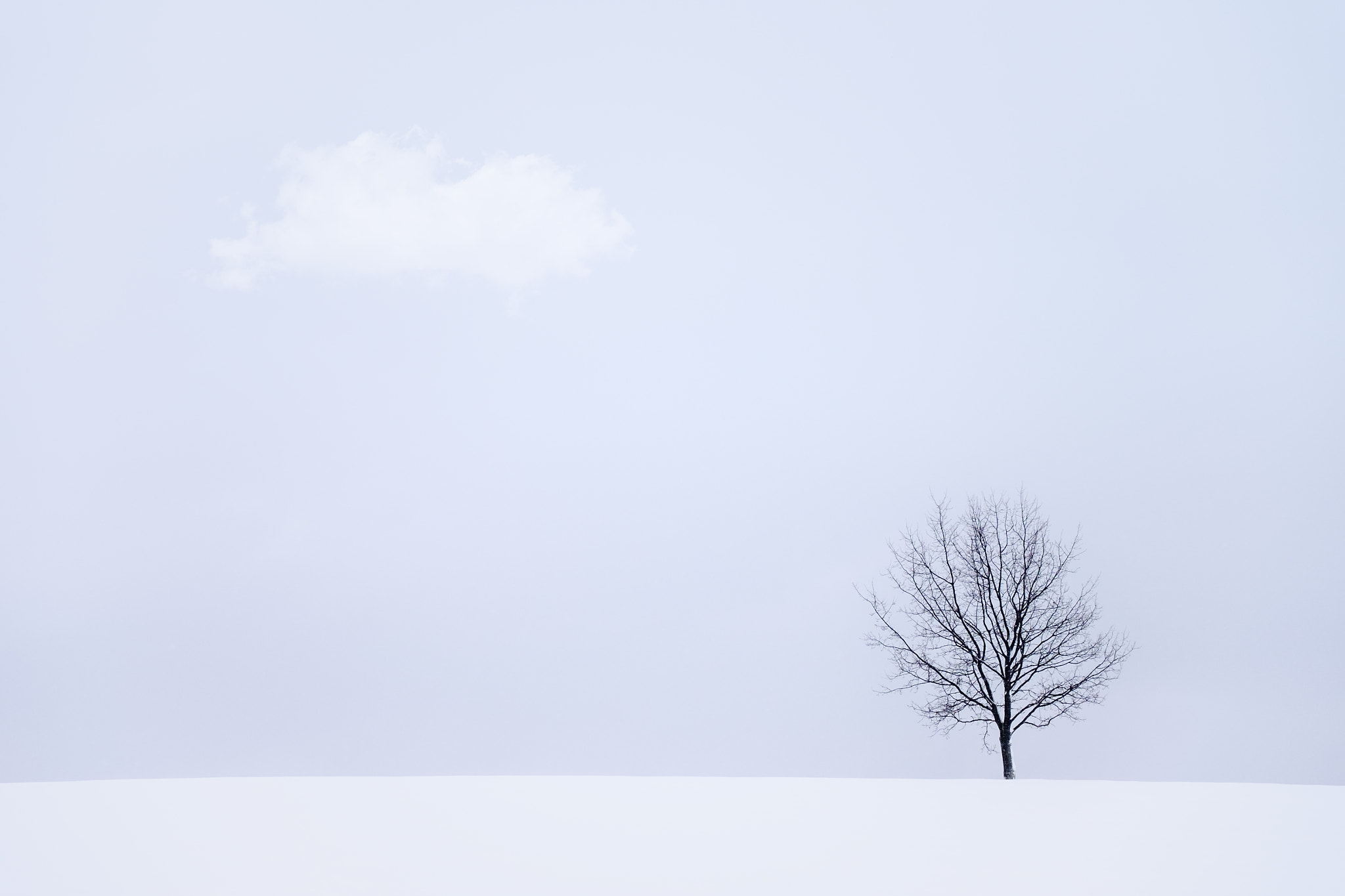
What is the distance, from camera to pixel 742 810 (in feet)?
37.3

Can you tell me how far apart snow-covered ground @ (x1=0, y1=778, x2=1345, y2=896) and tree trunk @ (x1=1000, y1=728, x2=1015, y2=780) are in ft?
19.6

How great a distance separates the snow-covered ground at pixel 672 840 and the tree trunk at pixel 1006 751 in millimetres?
5980

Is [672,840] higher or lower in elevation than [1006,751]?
lower

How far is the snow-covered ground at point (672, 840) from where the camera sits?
293 inches

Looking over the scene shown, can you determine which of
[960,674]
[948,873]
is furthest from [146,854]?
[960,674]

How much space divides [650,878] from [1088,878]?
10.5ft

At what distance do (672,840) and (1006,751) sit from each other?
42.8 feet

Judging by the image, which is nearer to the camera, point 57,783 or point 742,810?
point 742,810

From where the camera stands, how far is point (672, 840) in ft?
30.7

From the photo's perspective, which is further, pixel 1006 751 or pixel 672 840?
pixel 1006 751

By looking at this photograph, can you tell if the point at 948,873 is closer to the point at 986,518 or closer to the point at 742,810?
the point at 742,810

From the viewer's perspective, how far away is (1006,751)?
20.3 meters

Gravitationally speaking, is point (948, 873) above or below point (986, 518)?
below

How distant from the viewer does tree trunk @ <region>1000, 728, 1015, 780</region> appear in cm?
2012
